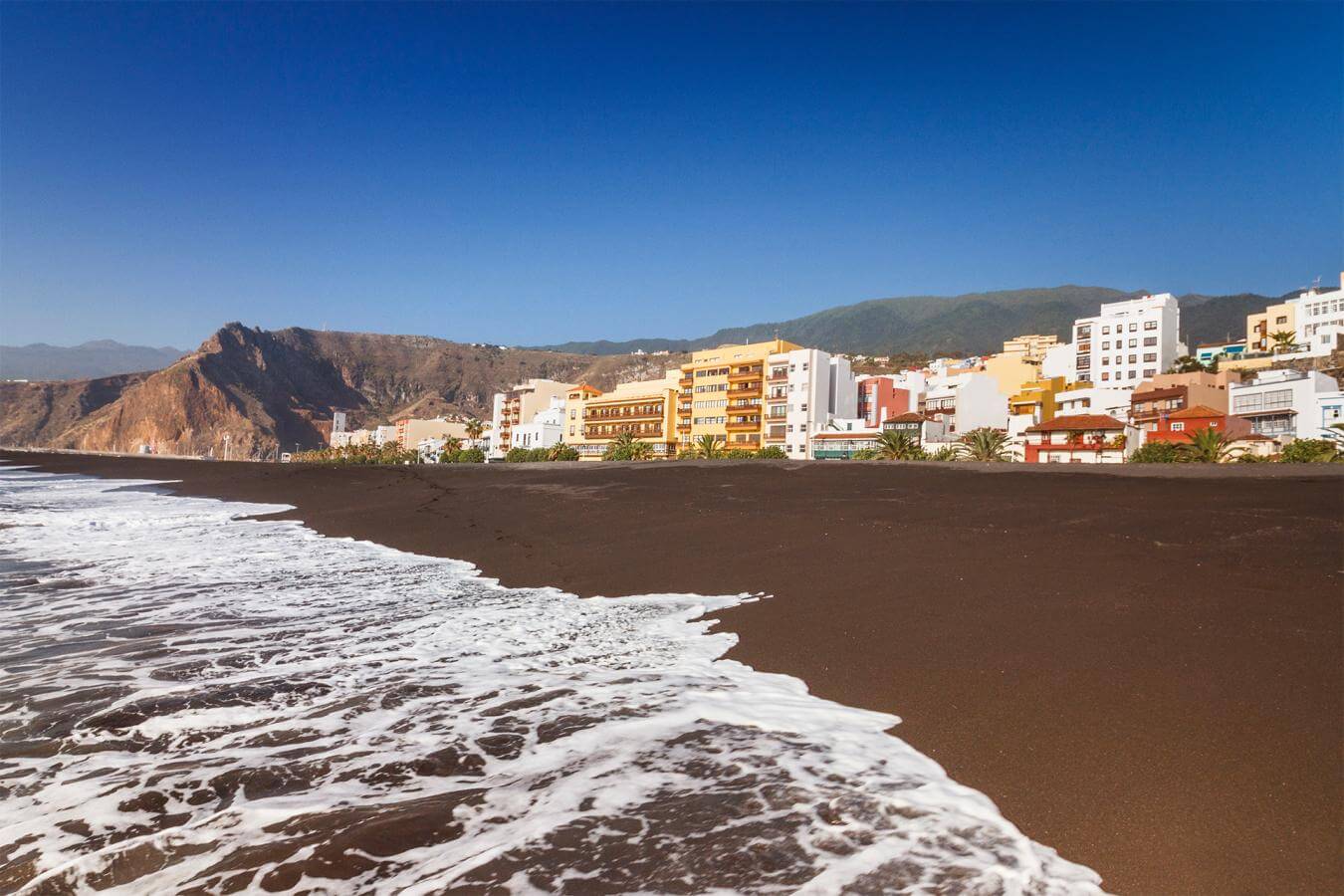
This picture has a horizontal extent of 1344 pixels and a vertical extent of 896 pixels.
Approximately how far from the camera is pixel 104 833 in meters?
2.85

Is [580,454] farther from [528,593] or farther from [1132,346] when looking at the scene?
[528,593]

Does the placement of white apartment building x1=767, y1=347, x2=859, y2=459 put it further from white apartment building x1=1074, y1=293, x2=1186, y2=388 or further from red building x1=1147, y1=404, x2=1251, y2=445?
white apartment building x1=1074, y1=293, x2=1186, y2=388

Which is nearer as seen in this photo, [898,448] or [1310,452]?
[1310,452]

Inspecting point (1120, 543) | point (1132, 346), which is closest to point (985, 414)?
point (1132, 346)

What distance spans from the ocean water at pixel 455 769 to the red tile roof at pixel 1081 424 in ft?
149

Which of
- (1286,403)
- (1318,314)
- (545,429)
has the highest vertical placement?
(1318,314)

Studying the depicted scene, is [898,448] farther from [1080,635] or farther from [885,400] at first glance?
[1080,635]

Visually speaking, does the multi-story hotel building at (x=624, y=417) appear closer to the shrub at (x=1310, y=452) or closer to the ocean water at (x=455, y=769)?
the shrub at (x=1310, y=452)

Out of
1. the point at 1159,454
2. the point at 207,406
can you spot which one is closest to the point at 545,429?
the point at 1159,454

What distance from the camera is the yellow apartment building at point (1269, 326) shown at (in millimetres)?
75250

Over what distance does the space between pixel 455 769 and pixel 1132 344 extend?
3318 inches

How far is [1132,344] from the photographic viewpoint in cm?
7194

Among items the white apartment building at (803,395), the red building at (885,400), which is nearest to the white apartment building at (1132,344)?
the red building at (885,400)

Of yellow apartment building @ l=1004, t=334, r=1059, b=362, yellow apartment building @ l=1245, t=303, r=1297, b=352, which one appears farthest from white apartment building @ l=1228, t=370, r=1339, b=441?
yellow apartment building @ l=1004, t=334, r=1059, b=362
